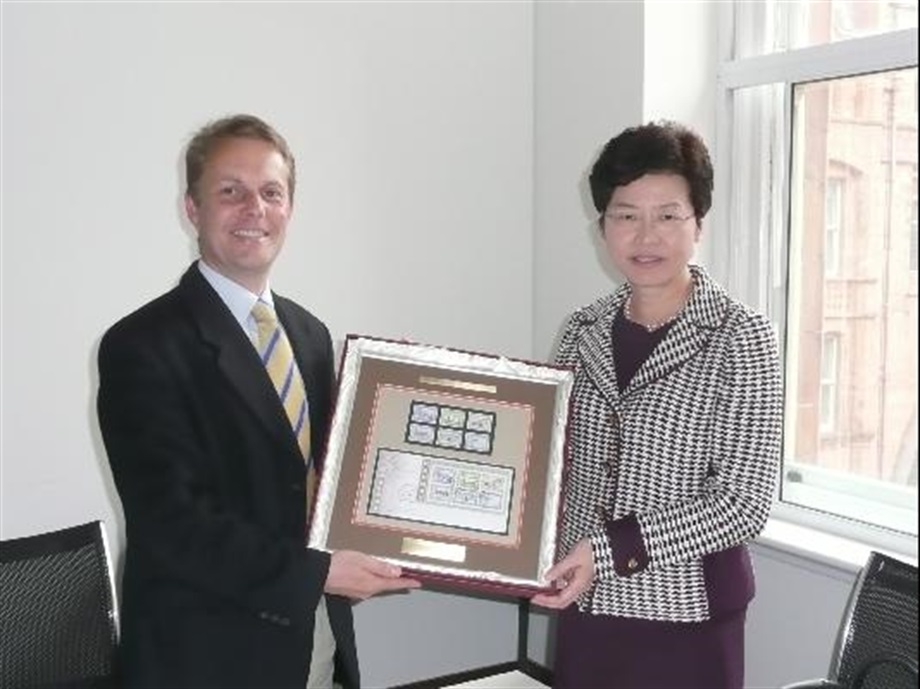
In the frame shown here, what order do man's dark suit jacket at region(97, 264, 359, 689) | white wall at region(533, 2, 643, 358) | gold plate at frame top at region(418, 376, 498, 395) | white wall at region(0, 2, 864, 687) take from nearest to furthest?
man's dark suit jacket at region(97, 264, 359, 689)
gold plate at frame top at region(418, 376, 498, 395)
white wall at region(0, 2, 864, 687)
white wall at region(533, 2, 643, 358)

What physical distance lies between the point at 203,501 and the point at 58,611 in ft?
1.37

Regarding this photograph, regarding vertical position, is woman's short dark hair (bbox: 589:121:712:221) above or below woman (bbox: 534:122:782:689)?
above

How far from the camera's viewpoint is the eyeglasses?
1.85 meters

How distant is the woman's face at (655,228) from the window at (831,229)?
77cm

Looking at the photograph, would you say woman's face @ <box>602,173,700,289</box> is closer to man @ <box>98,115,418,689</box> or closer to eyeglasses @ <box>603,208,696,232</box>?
eyeglasses @ <box>603,208,696,232</box>

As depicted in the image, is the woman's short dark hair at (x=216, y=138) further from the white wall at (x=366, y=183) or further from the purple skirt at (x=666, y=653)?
the purple skirt at (x=666, y=653)

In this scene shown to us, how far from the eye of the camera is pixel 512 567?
6.05 feet

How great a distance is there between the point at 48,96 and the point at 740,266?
5.85ft

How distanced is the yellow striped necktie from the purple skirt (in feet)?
1.96

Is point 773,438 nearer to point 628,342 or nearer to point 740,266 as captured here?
point 628,342

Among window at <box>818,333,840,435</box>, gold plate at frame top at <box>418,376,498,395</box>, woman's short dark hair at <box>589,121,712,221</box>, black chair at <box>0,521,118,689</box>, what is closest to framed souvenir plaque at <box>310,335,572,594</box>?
gold plate at frame top at <box>418,376,498,395</box>

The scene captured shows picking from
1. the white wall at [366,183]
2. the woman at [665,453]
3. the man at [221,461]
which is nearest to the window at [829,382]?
the white wall at [366,183]

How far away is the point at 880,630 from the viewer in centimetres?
174

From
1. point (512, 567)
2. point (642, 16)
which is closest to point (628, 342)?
point (512, 567)
